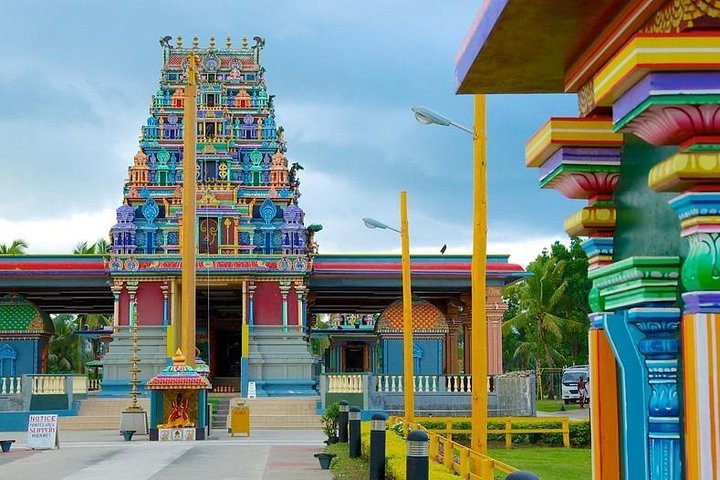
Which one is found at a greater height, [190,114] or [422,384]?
[190,114]

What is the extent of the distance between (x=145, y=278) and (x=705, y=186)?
3559cm

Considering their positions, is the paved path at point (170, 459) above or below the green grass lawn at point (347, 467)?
below

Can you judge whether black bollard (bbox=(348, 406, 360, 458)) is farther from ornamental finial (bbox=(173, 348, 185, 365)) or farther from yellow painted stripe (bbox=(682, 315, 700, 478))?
yellow painted stripe (bbox=(682, 315, 700, 478))

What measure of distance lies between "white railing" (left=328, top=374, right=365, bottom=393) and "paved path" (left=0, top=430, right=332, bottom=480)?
522cm

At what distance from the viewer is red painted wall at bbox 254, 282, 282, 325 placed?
39.2 meters

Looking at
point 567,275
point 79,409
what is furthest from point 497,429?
point 567,275

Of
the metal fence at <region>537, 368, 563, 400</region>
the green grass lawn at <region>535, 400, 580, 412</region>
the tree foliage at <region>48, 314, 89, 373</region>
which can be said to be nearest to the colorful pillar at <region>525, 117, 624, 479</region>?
the green grass lawn at <region>535, 400, 580, 412</region>

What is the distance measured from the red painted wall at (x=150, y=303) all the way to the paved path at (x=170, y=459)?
994cm

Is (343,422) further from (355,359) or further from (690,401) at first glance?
(355,359)

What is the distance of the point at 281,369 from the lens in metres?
38.7

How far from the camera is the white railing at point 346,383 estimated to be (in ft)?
113

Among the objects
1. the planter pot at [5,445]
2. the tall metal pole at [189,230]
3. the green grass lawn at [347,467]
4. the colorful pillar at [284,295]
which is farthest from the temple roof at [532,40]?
the colorful pillar at [284,295]

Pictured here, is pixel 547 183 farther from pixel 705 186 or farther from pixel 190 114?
pixel 190 114

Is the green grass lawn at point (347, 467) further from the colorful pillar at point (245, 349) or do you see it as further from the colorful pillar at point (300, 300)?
the colorful pillar at point (300, 300)
